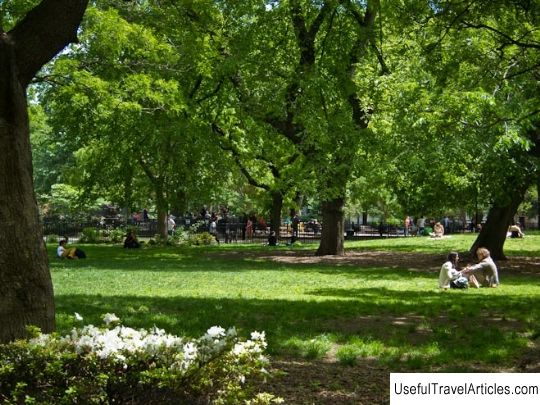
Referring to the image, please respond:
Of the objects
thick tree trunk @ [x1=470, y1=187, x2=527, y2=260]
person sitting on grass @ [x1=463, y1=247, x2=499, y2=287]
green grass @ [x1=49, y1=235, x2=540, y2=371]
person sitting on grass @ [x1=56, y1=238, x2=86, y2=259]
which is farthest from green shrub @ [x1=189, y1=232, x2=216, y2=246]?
person sitting on grass @ [x1=463, y1=247, x2=499, y2=287]

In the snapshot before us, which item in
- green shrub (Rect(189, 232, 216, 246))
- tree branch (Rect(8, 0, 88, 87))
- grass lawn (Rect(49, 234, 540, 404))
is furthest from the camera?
green shrub (Rect(189, 232, 216, 246))

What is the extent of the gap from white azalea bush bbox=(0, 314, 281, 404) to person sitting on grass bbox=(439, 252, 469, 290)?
10.1m

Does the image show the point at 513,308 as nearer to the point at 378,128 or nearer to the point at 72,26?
the point at 72,26

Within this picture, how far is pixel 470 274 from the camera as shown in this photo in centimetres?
1455

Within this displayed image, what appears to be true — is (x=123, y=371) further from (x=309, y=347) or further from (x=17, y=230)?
(x=309, y=347)

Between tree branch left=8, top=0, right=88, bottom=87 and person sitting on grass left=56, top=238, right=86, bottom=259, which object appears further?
person sitting on grass left=56, top=238, right=86, bottom=259

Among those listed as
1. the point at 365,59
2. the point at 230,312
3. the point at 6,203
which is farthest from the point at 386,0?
the point at 6,203

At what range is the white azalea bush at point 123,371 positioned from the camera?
12.8 feet

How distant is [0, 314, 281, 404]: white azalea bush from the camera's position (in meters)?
3.89

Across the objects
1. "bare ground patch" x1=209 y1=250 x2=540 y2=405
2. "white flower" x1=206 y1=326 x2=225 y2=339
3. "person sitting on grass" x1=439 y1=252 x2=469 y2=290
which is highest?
"white flower" x1=206 y1=326 x2=225 y2=339

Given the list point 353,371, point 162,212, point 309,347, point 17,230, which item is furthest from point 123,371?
point 162,212

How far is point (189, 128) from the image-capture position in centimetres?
2070

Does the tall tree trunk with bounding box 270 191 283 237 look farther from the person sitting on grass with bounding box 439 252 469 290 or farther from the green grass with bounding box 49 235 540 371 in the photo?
the person sitting on grass with bounding box 439 252 469 290

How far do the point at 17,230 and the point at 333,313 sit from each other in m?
5.83
